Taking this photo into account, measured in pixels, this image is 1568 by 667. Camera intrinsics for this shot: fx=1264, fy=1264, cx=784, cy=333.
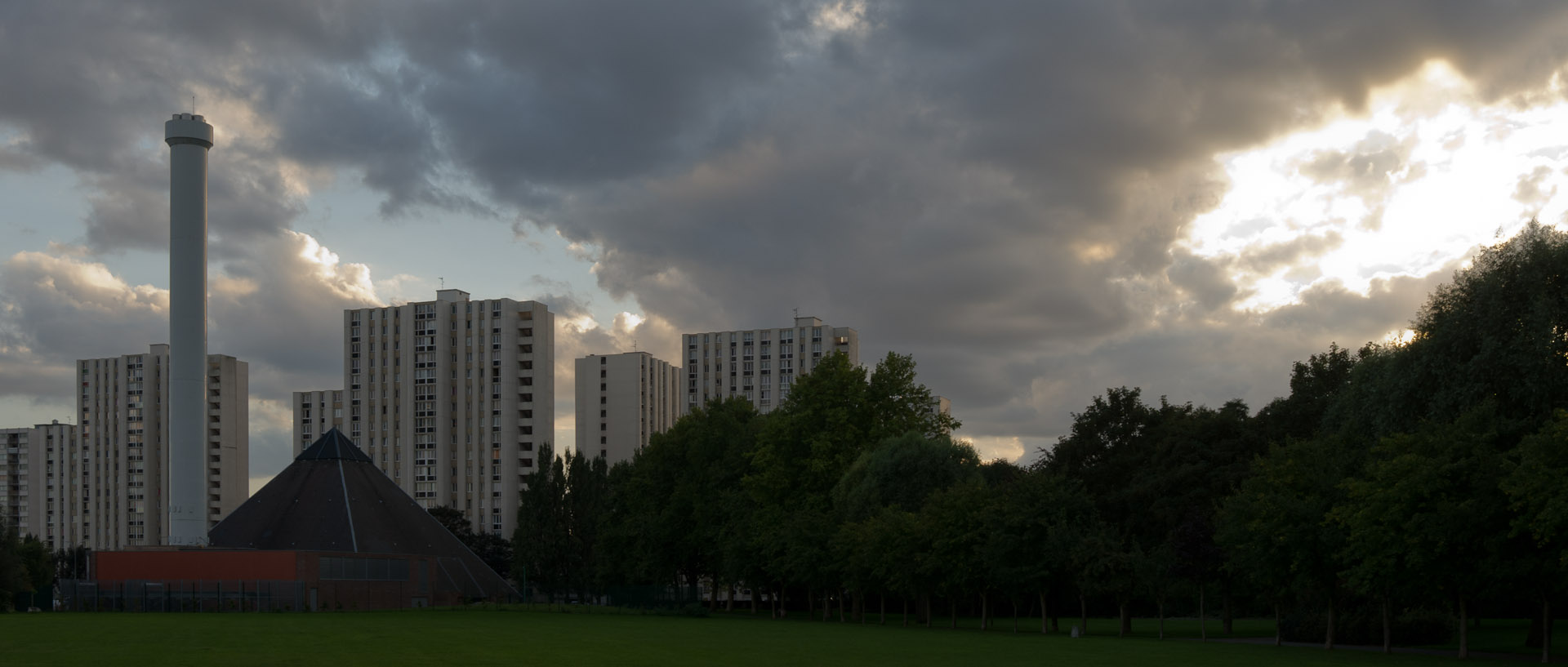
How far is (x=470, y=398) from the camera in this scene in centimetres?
15725

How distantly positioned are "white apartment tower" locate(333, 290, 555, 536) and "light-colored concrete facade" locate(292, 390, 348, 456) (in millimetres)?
13520

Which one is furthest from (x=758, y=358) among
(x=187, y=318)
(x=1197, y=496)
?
(x=1197, y=496)

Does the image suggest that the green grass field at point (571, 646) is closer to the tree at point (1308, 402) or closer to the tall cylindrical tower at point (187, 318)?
the tree at point (1308, 402)

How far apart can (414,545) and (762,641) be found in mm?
62647

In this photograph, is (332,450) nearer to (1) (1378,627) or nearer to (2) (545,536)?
(2) (545,536)

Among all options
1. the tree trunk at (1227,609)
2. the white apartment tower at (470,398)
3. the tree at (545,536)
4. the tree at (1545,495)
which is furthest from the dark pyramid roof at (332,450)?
the tree at (1545,495)

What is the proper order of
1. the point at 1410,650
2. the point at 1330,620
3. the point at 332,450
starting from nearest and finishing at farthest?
the point at 1330,620
the point at 1410,650
the point at 332,450

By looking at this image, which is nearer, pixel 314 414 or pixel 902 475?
pixel 902 475

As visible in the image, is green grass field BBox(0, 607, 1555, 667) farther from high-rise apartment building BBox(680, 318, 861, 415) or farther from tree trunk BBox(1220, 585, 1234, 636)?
high-rise apartment building BBox(680, 318, 861, 415)

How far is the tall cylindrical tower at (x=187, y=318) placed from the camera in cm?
9194

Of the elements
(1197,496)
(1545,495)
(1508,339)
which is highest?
(1508,339)

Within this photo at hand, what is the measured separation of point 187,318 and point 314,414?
82775 mm

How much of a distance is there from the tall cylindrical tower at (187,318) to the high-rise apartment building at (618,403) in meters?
77.9

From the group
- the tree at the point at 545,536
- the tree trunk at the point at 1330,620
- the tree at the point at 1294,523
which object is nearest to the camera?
the tree at the point at 1294,523
